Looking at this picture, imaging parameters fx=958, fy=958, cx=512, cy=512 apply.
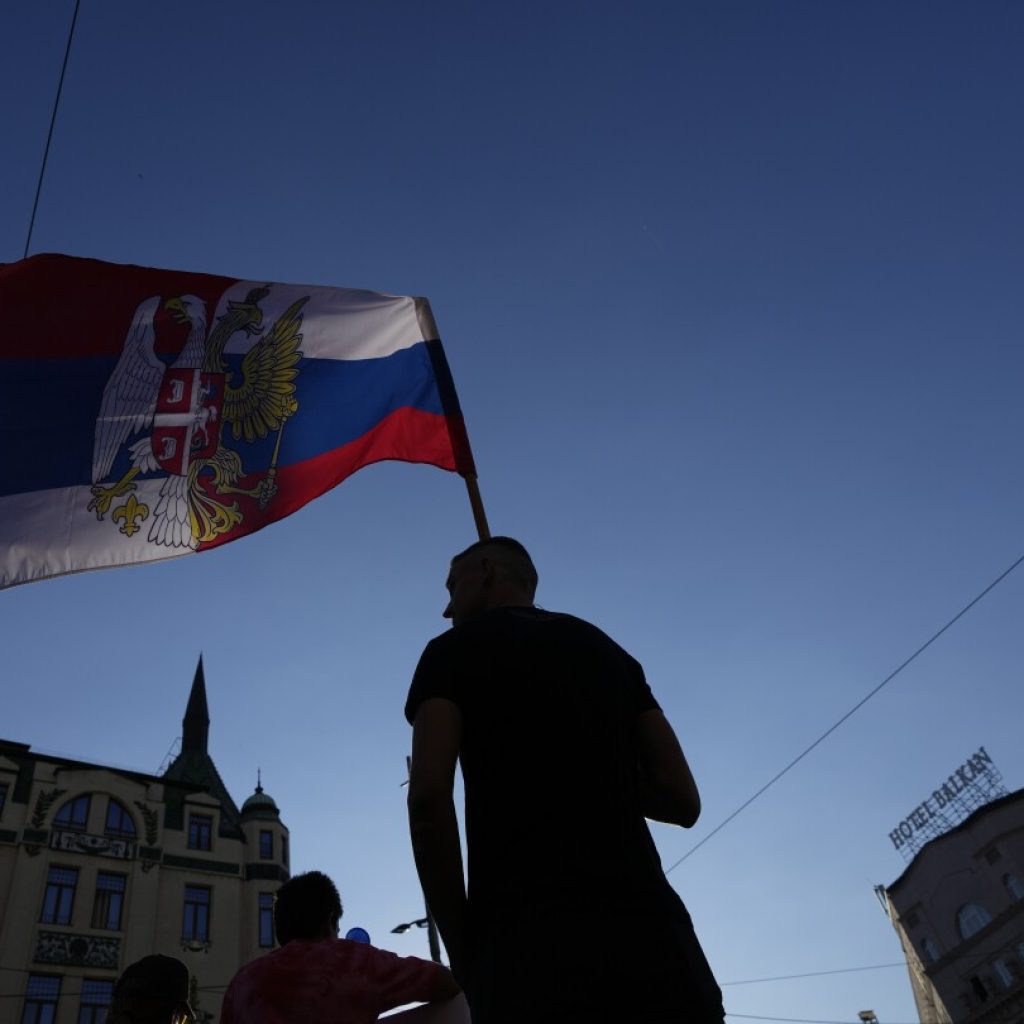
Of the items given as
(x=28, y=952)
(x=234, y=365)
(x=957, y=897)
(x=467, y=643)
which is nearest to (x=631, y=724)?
(x=467, y=643)

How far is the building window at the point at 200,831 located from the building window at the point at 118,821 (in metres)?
2.16

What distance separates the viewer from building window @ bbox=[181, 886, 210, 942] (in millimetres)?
30469

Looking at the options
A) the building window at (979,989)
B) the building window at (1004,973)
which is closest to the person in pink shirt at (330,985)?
the building window at (1004,973)

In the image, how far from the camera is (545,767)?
2346mm

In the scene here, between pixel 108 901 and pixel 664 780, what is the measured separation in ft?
105

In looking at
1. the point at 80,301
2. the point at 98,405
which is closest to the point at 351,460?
the point at 98,405

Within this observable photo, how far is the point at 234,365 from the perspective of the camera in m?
7.52

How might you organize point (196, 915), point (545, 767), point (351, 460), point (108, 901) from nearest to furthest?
point (545, 767) < point (351, 460) < point (108, 901) < point (196, 915)

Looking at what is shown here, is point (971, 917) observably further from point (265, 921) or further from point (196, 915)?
point (196, 915)

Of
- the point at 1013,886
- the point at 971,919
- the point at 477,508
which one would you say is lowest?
the point at 477,508

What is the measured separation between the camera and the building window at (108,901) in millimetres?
29062

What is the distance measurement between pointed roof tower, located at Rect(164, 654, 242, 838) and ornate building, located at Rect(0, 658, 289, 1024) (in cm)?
13

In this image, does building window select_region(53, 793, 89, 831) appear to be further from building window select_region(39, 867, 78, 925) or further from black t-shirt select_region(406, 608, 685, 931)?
black t-shirt select_region(406, 608, 685, 931)

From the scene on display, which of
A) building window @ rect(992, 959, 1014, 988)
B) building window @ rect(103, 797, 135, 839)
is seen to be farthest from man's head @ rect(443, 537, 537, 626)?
building window @ rect(992, 959, 1014, 988)
